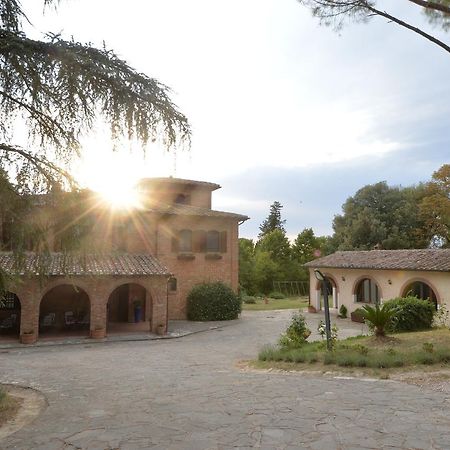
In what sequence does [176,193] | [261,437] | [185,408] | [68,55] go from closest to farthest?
[261,437], [68,55], [185,408], [176,193]

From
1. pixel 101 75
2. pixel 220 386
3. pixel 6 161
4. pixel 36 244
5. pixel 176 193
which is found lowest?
pixel 220 386

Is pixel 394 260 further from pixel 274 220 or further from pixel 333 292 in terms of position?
pixel 274 220

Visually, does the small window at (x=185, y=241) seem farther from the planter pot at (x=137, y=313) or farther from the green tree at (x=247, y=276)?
the green tree at (x=247, y=276)

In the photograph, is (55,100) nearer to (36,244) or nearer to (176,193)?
(36,244)

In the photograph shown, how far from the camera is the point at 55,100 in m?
5.93

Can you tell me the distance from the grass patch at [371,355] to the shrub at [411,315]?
3841 millimetres

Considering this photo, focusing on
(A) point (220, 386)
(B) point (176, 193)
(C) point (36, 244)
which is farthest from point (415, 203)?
(C) point (36, 244)

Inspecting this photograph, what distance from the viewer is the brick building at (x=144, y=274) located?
1736 cm

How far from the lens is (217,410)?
21.0ft

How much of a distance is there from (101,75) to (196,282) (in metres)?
18.8

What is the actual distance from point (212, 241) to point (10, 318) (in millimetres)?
10995

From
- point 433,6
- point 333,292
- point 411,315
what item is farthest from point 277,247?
point 433,6

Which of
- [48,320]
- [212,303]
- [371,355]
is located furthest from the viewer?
[212,303]

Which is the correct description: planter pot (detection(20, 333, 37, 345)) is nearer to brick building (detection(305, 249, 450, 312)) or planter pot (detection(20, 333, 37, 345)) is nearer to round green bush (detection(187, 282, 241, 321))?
round green bush (detection(187, 282, 241, 321))
